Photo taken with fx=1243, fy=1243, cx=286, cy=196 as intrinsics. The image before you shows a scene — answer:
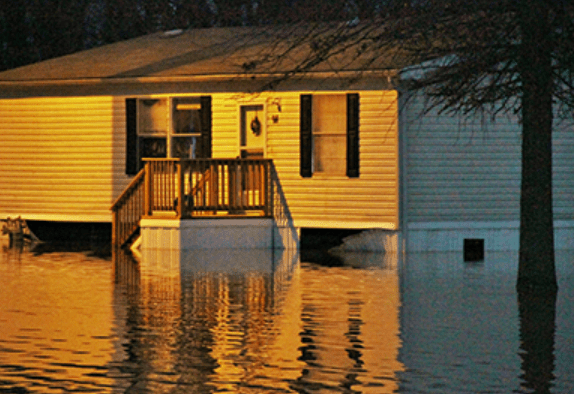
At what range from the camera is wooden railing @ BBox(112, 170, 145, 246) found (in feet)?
84.4

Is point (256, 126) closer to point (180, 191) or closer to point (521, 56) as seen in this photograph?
point (180, 191)

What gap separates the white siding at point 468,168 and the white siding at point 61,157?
260 inches

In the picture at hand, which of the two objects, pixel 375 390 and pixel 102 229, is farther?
pixel 102 229

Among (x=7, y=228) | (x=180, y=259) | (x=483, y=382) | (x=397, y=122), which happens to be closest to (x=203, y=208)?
(x=180, y=259)

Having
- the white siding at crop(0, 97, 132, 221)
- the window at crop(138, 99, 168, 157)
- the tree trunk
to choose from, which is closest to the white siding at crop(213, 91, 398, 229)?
the window at crop(138, 99, 168, 157)

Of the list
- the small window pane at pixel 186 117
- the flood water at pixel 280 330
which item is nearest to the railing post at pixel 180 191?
the small window pane at pixel 186 117

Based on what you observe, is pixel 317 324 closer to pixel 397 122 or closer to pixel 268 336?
pixel 268 336

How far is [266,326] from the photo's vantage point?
538 inches

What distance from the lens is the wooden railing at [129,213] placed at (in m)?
25.7

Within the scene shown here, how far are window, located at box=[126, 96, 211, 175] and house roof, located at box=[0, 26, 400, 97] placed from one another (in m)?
0.36

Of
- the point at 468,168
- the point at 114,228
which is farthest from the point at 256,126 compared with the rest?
the point at 468,168

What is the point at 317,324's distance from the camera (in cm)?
1380

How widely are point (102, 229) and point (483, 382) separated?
19.3m

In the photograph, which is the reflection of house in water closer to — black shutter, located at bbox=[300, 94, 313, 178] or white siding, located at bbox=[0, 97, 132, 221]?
black shutter, located at bbox=[300, 94, 313, 178]
